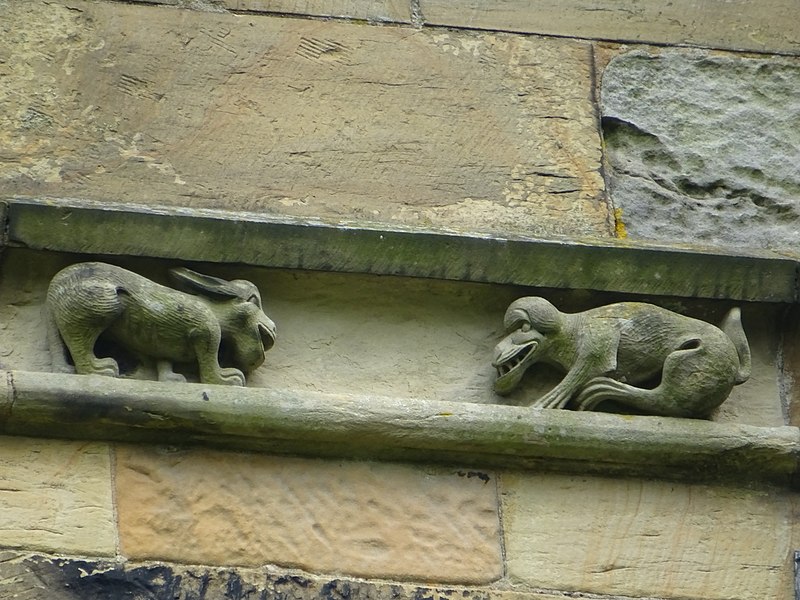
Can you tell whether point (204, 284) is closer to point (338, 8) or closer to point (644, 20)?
point (338, 8)

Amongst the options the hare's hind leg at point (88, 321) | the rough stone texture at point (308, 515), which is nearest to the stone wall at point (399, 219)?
the rough stone texture at point (308, 515)

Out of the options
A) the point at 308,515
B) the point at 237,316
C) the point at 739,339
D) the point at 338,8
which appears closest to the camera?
the point at 308,515

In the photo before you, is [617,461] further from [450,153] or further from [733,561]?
[450,153]

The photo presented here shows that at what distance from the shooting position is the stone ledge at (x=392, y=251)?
342cm

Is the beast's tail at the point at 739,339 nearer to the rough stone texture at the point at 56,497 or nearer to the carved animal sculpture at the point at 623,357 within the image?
the carved animal sculpture at the point at 623,357

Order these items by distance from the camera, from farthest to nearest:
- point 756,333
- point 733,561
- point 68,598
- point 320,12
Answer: point 320,12, point 756,333, point 733,561, point 68,598

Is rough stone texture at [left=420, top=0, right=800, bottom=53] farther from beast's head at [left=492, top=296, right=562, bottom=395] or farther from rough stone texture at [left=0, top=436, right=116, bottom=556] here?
rough stone texture at [left=0, top=436, right=116, bottom=556]

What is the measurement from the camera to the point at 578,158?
3846 millimetres

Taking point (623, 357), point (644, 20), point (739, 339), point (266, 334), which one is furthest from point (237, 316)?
point (644, 20)

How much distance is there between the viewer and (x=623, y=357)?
135 inches

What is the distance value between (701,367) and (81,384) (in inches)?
48.9

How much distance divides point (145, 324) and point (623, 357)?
976 mm

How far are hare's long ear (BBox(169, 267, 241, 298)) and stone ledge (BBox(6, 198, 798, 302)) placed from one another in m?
0.04

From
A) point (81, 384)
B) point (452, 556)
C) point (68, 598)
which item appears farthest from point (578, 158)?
point (68, 598)
